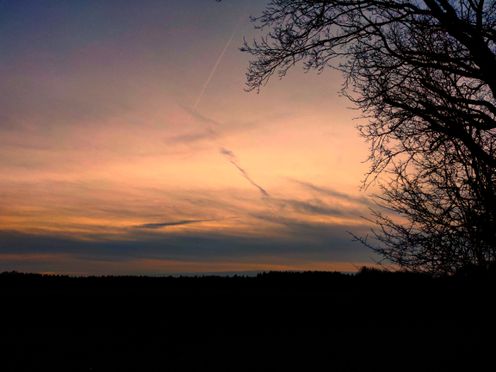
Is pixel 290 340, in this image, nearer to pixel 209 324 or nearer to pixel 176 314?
pixel 209 324

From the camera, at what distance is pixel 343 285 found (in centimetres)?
1225

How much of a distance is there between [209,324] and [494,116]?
22.0 feet

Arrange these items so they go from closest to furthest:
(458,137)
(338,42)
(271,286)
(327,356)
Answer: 1. (327,356)
2. (458,137)
3. (338,42)
4. (271,286)

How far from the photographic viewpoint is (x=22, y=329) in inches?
355

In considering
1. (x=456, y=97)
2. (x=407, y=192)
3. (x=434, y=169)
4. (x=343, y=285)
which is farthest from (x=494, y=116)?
(x=343, y=285)

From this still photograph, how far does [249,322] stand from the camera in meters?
9.98

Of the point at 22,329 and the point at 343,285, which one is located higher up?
the point at 343,285

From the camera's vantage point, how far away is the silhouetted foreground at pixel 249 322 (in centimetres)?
778

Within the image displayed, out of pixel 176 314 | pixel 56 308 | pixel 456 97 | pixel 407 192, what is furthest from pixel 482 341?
pixel 56 308

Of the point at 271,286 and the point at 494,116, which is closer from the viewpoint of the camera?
the point at 494,116

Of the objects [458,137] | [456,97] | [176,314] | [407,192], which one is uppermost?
[456,97]

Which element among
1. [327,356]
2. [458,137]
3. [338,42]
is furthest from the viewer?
[338,42]

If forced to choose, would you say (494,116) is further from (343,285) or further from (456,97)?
(343,285)

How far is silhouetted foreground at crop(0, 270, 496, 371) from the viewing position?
778 centimetres
